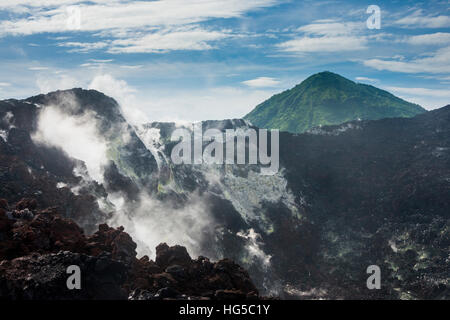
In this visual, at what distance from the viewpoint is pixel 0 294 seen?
4994cm

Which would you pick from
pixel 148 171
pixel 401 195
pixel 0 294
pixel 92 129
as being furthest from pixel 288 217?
pixel 0 294

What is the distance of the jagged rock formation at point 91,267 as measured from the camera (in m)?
51.9

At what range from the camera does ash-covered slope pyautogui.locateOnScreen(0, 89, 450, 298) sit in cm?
10625

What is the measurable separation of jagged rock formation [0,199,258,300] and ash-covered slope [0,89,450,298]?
68.2ft
